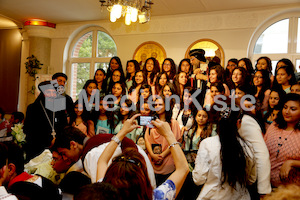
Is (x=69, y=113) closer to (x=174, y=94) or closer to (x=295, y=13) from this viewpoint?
(x=174, y=94)

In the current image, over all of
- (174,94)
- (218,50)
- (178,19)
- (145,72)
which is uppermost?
(178,19)

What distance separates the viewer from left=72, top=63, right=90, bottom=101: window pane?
23.6 feet

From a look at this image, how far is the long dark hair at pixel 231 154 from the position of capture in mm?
1887

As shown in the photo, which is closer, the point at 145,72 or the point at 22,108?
the point at 145,72

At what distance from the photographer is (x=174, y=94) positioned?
441 cm

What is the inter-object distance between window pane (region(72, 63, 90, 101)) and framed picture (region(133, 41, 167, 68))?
1776 millimetres

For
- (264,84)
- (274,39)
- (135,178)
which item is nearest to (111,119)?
(264,84)

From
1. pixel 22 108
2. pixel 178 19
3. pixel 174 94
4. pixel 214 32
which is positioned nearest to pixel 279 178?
pixel 174 94

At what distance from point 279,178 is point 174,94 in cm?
231

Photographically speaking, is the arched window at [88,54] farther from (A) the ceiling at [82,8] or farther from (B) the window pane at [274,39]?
(B) the window pane at [274,39]

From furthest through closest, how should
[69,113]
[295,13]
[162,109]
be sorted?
[295,13] → [69,113] → [162,109]

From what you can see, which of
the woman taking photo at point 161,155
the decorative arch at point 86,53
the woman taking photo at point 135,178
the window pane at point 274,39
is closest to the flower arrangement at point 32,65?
the decorative arch at point 86,53

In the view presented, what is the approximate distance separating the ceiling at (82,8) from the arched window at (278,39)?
372 millimetres

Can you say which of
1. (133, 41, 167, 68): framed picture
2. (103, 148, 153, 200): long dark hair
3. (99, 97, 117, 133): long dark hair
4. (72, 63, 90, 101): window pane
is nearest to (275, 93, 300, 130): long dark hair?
(103, 148, 153, 200): long dark hair
